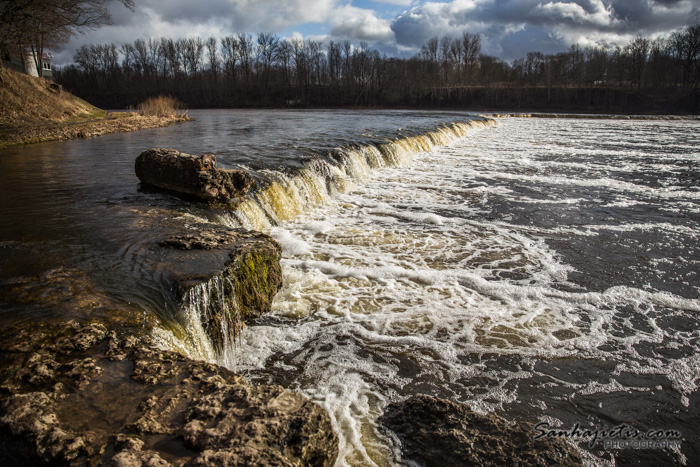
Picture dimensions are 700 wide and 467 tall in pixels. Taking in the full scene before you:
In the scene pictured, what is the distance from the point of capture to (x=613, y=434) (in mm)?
3172

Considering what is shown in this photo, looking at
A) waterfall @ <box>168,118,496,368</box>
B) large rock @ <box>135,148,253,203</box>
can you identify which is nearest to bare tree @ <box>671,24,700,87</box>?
waterfall @ <box>168,118,496,368</box>

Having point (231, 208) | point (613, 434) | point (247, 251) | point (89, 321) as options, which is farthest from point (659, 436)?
point (231, 208)

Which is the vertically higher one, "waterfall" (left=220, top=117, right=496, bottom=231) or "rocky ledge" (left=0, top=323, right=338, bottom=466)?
"waterfall" (left=220, top=117, right=496, bottom=231)

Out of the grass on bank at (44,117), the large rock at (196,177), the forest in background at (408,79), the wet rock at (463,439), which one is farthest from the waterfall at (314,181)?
the forest in background at (408,79)

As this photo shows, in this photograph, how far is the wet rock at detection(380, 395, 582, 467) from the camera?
8.63 ft

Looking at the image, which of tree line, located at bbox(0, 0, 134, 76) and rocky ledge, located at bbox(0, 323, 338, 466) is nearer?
rocky ledge, located at bbox(0, 323, 338, 466)

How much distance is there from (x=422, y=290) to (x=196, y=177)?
4.63m

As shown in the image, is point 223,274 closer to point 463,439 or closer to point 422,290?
point 422,290

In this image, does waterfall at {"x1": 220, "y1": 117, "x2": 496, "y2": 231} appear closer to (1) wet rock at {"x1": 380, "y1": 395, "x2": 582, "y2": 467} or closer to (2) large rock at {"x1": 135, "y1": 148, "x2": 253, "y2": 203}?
(2) large rock at {"x1": 135, "y1": 148, "x2": 253, "y2": 203}

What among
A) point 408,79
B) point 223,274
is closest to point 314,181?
point 223,274

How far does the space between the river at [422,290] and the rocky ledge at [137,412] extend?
0.53 m

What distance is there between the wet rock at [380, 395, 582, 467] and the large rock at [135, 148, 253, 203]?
18.2ft

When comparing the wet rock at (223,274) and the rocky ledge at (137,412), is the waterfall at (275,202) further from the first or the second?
the rocky ledge at (137,412)

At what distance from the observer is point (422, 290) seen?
5637 mm
